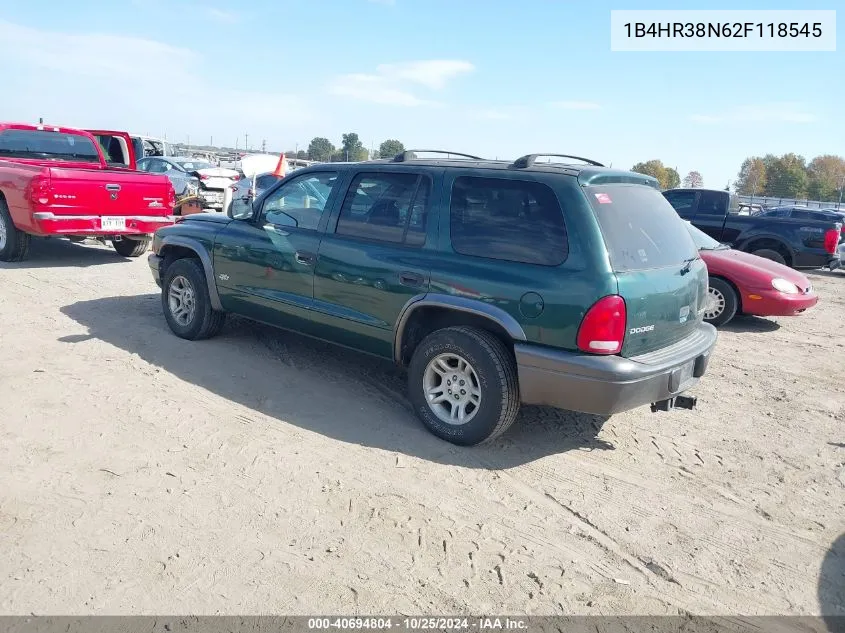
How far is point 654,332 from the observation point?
403 centimetres

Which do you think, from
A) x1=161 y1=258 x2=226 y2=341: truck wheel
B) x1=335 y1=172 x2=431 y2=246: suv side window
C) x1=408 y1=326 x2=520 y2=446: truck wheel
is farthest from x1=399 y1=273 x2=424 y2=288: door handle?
x1=161 y1=258 x2=226 y2=341: truck wheel

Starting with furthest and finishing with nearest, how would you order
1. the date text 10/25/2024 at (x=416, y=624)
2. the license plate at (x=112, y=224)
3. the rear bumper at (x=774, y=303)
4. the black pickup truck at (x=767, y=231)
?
the black pickup truck at (x=767, y=231) → the license plate at (x=112, y=224) → the rear bumper at (x=774, y=303) → the date text 10/25/2024 at (x=416, y=624)

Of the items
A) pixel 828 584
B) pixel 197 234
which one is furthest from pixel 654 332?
pixel 197 234

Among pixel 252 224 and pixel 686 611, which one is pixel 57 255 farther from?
pixel 686 611

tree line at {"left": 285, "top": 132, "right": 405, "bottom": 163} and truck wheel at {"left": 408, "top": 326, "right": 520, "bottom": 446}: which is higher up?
tree line at {"left": 285, "top": 132, "right": 405, "bottom": 163}

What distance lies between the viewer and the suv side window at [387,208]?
4.53m

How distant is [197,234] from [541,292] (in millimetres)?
3502

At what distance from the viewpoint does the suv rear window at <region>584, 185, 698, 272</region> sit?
153 inches

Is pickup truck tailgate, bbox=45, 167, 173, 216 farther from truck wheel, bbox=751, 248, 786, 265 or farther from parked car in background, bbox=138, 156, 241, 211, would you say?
truck wheel, bbox=751, 248, 786, 265

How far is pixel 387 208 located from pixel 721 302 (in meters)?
5.21

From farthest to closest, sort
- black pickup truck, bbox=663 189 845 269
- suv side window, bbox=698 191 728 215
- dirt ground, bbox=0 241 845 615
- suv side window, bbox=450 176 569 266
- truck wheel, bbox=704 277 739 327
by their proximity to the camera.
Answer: suv side window, bbox=698 191 728 215, black pickup truck, bbox=663 189 845 269, truck wheel, bbox=704 277 739 327, suv side window, bbox=450 176 569 266, dirt ground, bbox=0 241 845 615

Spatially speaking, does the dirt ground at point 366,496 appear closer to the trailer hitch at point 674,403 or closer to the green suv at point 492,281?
the trailer hitch at point 674,403

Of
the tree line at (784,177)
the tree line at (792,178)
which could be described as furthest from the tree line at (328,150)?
the tree line at (792,178)

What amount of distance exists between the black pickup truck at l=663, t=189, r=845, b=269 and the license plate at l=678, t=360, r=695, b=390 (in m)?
8.17
